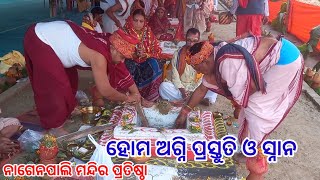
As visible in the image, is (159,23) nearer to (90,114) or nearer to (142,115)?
(90,114)

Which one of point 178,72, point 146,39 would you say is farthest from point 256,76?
point 146,39

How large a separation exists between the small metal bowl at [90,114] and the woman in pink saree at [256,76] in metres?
1.47

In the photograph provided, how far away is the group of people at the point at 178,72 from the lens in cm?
284

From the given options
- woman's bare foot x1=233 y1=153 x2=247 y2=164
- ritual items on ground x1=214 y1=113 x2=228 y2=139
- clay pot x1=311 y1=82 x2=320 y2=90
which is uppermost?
ritual items on ground x1=214 y1=113 x2=228 y2=139

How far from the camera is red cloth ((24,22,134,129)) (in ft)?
11.4

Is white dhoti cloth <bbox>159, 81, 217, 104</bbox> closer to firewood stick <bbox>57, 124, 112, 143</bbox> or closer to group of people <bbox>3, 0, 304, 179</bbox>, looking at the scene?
group of people <bbox>3, 0, 304, 179</bbox>

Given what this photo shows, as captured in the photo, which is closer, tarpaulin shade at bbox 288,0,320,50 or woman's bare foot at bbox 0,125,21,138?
woman's bare foot at bbox 0,125,21,138

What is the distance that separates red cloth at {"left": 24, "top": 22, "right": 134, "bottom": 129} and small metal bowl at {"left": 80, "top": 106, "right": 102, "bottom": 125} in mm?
323

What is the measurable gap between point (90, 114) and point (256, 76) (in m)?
2.08

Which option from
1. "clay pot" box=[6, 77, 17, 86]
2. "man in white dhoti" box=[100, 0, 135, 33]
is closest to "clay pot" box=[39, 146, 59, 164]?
"clay pot" box=[6, 77, 17, 86]

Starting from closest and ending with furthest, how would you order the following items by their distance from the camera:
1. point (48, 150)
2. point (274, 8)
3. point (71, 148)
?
point (48, 150) < point (71, 148) < point (274, 8)

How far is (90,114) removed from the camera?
411 cm

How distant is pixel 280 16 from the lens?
11367 mm

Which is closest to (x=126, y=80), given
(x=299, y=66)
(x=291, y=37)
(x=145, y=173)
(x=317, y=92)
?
(x=145, y=173)
